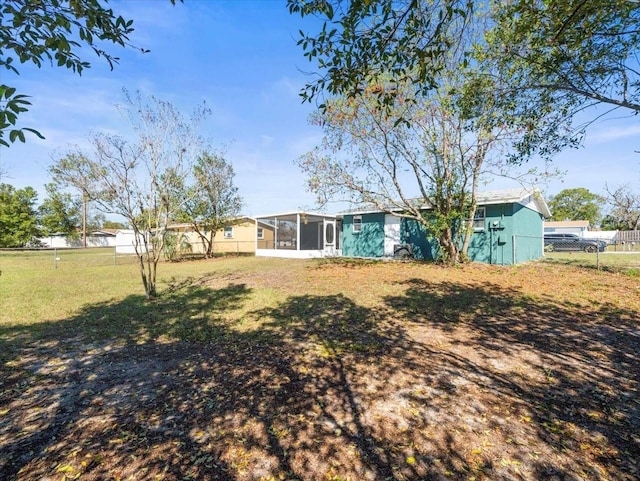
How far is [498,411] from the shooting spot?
2.68m

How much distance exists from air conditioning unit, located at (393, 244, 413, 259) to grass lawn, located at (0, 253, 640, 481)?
8787mm

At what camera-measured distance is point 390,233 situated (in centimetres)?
1664

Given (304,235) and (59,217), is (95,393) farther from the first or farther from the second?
(59,217)

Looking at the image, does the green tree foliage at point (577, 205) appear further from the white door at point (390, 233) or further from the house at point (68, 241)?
the house at point (68, 241)

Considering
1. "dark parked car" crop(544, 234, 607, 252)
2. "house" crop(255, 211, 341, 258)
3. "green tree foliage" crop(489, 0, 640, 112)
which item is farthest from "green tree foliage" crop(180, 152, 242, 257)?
"dark parked car" crop(544, 234, 607, 252)

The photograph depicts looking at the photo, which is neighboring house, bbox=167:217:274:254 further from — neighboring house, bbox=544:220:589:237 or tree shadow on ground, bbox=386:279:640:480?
neighboring house, bbox=544:220:589:237

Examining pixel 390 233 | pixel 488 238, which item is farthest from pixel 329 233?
pixel 488 238

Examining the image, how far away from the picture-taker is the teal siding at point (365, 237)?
17094mm

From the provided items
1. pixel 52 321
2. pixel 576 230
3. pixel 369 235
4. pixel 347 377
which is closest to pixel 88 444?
pixel 347 377

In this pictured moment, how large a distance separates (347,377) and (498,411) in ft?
4.65

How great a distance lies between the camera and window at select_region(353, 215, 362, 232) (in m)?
18.2

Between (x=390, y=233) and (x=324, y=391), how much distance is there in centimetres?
1415

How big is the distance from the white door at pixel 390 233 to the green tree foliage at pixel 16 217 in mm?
41083

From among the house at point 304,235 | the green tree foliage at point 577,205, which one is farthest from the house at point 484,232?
the green tree foliage at point 577,205
